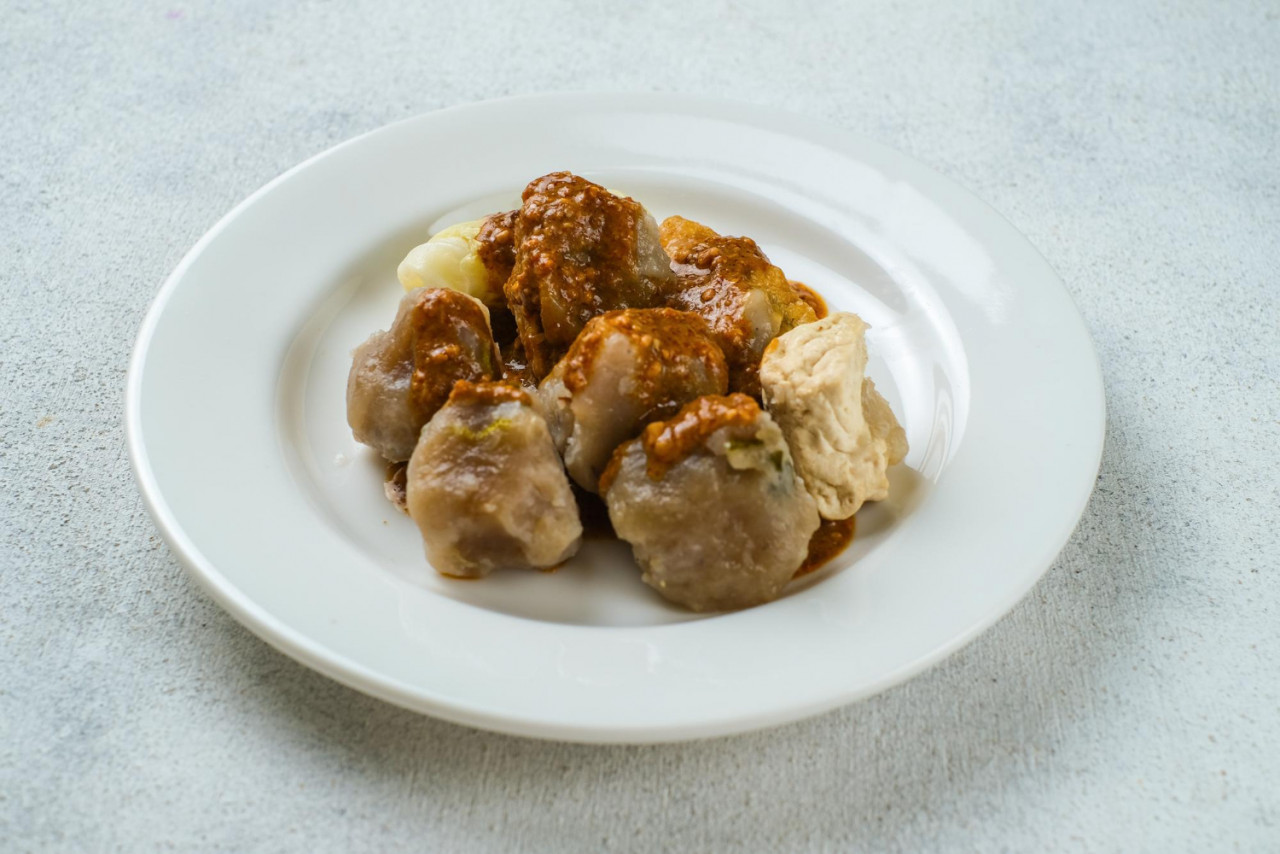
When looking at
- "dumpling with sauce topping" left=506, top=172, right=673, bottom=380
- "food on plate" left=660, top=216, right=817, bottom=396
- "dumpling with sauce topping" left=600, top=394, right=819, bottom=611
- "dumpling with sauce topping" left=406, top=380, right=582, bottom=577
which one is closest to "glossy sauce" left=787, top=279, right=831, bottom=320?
"food on plate" left=660, top=216, right=817, bottom=396

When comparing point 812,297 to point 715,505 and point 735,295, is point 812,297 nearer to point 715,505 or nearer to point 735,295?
point 735,295

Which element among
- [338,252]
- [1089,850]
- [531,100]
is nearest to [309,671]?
[338,252]

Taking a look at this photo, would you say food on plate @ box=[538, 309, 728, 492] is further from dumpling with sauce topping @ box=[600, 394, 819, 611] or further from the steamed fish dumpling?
the steamed fish dumpling

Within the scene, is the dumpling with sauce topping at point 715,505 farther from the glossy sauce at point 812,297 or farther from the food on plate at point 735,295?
the glossy sauce at point 812,297

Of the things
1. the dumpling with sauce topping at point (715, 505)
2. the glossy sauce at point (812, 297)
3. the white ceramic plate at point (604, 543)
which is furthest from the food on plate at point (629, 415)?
the glossy sauce at point (812, 297)

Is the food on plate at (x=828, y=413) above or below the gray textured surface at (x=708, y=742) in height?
above

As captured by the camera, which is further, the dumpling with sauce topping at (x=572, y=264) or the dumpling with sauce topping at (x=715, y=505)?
the dumpling with sauce topping at (x=572, y=264)

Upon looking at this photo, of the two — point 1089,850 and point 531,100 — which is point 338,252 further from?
point 1089,850
